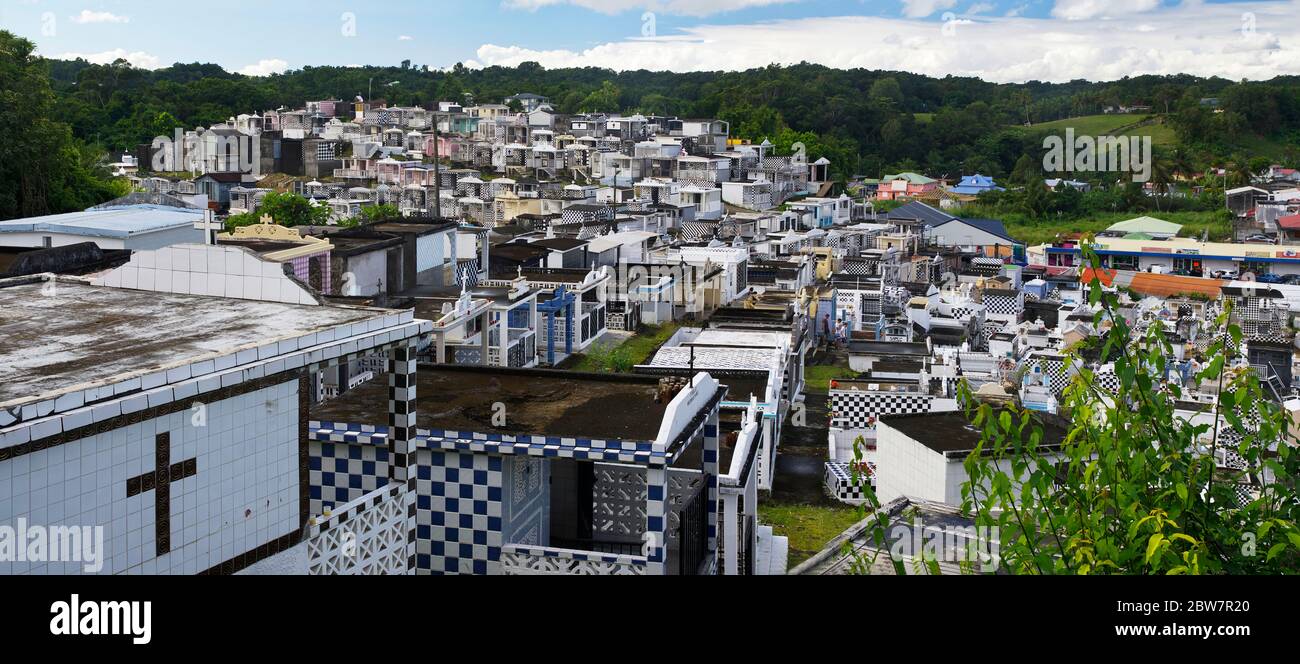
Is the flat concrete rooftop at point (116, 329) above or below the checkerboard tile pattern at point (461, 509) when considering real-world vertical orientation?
above

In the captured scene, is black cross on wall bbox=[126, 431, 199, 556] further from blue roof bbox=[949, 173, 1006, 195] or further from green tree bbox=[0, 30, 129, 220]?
blue roof bbox=[949, 173, 1006, 195]

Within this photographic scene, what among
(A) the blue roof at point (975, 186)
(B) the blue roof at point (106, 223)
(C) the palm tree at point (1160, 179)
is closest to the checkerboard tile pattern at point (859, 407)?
(B) the blue roof at point (106, 223)

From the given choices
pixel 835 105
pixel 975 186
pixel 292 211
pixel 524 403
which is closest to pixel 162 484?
pixel 524 403

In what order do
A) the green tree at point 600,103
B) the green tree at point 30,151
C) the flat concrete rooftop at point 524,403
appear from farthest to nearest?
the green tree at point 600,103, the green tree at point 30,151, the flat concrete rooftop at point 524,403

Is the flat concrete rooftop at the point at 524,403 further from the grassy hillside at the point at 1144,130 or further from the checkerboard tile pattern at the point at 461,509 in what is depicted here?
the grassy hillside at the point at 1144,130

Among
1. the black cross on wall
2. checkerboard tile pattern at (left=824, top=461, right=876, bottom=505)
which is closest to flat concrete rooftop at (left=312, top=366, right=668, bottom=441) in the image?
the black cross on wall

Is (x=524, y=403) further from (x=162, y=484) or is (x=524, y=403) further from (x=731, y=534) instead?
(x=162, y=484)
